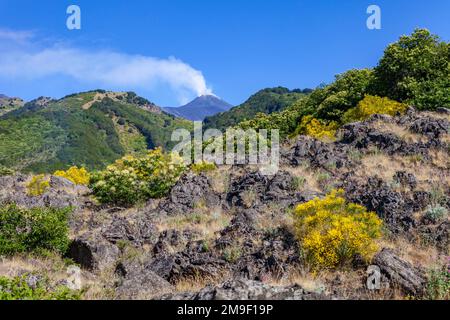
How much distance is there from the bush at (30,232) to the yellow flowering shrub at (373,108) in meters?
16.8

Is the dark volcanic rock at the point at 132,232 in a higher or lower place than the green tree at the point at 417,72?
lower

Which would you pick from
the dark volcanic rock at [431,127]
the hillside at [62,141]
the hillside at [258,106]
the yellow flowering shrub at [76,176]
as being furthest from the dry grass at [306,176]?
the hillside at [258,106]

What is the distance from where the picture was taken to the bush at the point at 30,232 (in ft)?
33.5

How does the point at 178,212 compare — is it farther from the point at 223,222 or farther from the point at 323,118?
the point at 323,118

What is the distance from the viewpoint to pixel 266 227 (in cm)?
1061

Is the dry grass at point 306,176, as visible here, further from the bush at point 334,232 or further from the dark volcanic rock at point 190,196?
the bush at point 334,232

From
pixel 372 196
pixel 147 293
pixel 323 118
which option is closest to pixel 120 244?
pixel 147 293

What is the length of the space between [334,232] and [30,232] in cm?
716

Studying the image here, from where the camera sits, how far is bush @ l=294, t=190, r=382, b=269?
26.8 feet

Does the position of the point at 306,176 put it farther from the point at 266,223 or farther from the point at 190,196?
the point at 266,223

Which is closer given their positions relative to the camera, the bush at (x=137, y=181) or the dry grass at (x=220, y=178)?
the dry grass at (x=220, y=178)

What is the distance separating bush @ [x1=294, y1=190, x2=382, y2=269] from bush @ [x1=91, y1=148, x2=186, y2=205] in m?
7.86

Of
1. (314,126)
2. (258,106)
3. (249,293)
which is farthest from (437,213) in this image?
(258,106)
